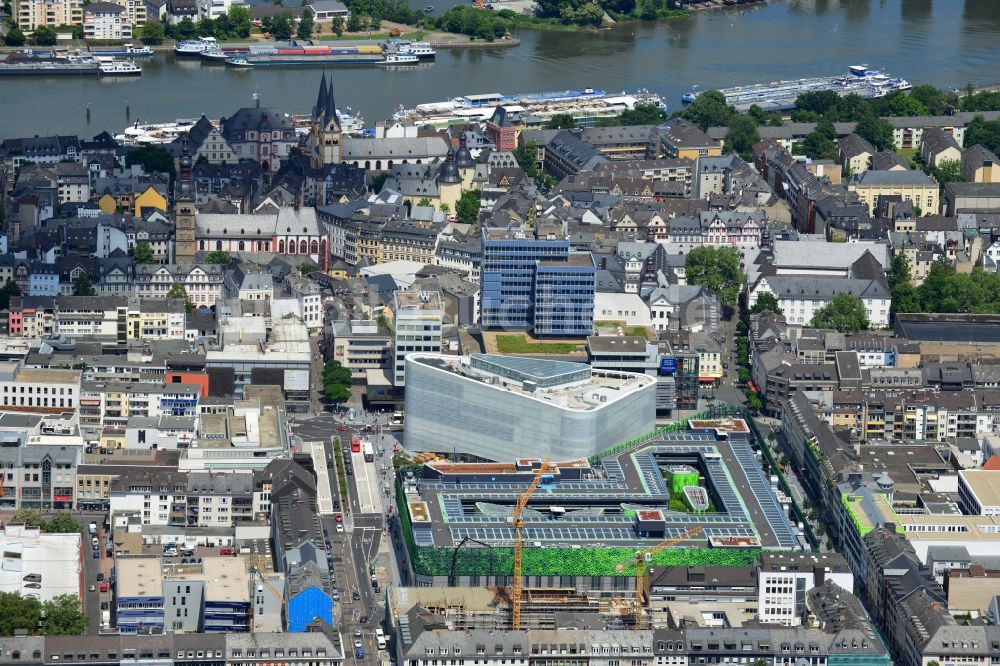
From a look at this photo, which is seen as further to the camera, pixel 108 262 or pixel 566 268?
pixel 108 262

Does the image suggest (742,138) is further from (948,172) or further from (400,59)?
(400,59)

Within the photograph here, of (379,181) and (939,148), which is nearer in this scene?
(379,181)

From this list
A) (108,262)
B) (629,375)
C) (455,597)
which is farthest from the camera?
(108,262)

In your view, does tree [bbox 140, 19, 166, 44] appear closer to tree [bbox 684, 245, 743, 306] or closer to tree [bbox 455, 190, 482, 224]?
tree [bbox 455, 190, 482, 224]

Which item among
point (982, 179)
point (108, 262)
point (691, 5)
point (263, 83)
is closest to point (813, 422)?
point (108, 262)

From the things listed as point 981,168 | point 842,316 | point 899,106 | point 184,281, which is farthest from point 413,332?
point 899,106

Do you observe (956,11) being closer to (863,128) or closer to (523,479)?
(863,128)

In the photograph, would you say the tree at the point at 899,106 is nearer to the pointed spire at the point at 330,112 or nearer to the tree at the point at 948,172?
the tree at the point at 948,172
